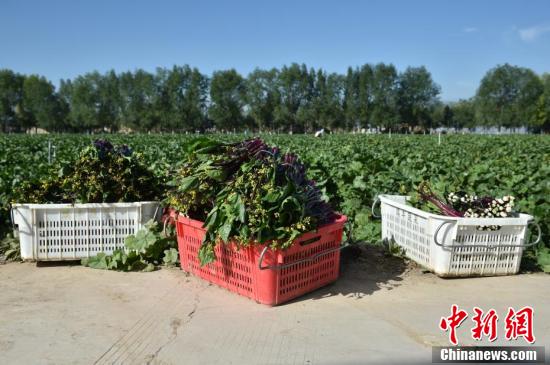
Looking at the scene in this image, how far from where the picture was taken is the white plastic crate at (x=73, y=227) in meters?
4.93

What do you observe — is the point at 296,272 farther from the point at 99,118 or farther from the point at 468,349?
the point at 99,118

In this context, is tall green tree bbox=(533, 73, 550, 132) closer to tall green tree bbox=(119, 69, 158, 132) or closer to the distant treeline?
the distant treeline

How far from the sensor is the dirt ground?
3129 mm

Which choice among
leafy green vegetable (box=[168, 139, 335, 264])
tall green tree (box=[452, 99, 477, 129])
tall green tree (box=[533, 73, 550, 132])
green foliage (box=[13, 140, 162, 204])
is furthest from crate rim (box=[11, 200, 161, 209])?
tall green tree (box=[452, 99, 477, 129])

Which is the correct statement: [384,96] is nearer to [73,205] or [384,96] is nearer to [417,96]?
[417,96]

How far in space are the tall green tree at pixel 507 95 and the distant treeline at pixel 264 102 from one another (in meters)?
0.23

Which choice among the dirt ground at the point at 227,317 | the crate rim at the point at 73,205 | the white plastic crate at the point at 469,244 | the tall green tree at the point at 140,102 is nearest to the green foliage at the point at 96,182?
the crate rim at the point at 73,205

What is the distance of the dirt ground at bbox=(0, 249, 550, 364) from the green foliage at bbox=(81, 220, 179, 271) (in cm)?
15

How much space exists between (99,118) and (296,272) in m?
106

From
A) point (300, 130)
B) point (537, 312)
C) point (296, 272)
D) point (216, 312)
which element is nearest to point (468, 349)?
point (537, 312)

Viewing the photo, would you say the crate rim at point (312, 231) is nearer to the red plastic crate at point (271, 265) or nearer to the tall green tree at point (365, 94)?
the red plastic crate at point (271, 265)

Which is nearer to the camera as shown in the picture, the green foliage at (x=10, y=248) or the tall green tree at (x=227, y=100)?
the green foliage at (x=10, y=248)

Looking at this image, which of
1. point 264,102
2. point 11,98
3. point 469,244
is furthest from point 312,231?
point 11,98

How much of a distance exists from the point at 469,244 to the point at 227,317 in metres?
2.58
